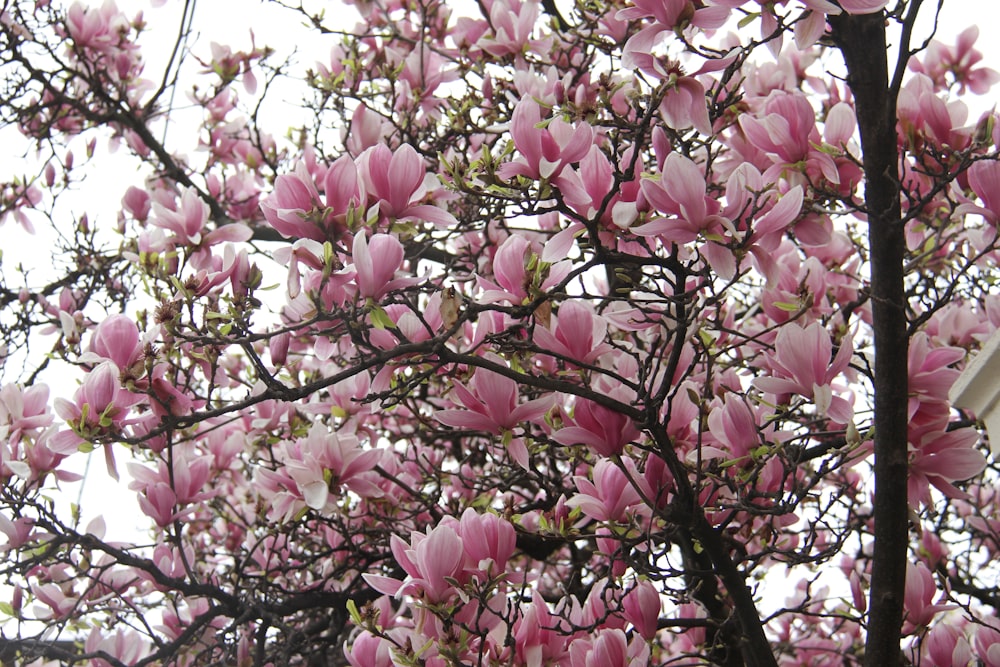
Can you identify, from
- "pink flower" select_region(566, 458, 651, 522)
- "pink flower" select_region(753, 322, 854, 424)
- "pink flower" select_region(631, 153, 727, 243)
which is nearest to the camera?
"pink flower" select_region(631, 153, 727, 243)

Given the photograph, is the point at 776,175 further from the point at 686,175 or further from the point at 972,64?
the point at 972,64

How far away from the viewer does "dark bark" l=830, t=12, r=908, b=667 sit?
1389mm

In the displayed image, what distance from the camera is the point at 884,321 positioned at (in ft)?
4.61

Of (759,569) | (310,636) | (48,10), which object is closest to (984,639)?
(759,569)

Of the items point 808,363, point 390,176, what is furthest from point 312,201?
point 808,363

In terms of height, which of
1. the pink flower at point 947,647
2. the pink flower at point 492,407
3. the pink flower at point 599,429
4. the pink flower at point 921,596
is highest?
the pink flower at point 492,407

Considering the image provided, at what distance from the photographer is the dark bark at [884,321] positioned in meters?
1.39

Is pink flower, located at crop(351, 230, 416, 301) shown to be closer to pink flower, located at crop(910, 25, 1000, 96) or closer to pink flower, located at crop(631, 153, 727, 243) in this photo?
pink flower, located at crop(631, 153, 727, 243)

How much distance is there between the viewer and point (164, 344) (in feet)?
4.85

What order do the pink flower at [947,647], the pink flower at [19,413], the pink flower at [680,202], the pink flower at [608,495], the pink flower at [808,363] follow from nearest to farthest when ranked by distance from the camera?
the pink flower at [680,202]
the pink flower at [808,363]
the pink flower at [608,495]
the pink flower at [947,647]
the pink flower at [19,413]

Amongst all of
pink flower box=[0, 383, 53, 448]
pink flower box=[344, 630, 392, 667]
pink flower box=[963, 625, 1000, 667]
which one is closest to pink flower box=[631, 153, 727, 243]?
pink flower box=[344, 630, 392, 667]

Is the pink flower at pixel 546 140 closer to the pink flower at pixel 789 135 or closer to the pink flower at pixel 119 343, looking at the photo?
the pink flower at pixel 789 135

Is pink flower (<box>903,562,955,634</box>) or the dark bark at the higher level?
the dark bark

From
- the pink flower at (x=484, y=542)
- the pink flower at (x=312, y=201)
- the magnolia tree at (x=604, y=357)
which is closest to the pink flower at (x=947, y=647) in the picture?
the magnolia tree at (x=604, y=357)
